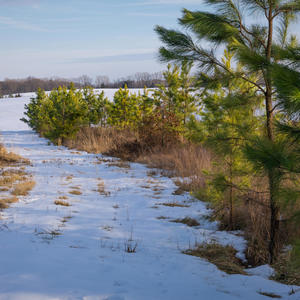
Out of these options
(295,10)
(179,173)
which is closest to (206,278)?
(295,10)

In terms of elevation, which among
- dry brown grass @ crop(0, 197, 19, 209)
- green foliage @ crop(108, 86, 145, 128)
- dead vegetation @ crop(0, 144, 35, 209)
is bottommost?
dry brown grass @ crop(0, 197, 19, 209)

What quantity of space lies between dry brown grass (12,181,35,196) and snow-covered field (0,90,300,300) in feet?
0.53

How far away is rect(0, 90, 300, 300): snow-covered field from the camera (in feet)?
8.16

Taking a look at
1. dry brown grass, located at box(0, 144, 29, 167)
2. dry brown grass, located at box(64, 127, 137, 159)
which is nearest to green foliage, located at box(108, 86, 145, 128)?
dry brown grass, located at box(64, 127, 137, 159)

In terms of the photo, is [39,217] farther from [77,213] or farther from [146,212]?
[146,212]

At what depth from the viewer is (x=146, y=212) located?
17.2 feet

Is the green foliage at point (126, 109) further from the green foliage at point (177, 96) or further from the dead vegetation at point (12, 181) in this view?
the dead vegetation at point (12, 181)

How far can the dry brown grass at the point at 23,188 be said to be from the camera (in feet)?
18.9

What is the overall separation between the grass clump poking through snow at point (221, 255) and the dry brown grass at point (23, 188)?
3.63 meters

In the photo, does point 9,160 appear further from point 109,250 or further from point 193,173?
point 109,250

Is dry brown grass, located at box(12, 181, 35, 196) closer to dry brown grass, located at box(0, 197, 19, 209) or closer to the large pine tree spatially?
dry brown grass, located at box(0, 197, 19, 209)

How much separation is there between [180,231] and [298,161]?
8.39 ft

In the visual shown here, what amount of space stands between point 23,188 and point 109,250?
3346 millimetres

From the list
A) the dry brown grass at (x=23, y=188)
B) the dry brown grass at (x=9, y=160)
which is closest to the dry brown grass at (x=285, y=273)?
the dry brown grass at (x=23, y=188)
